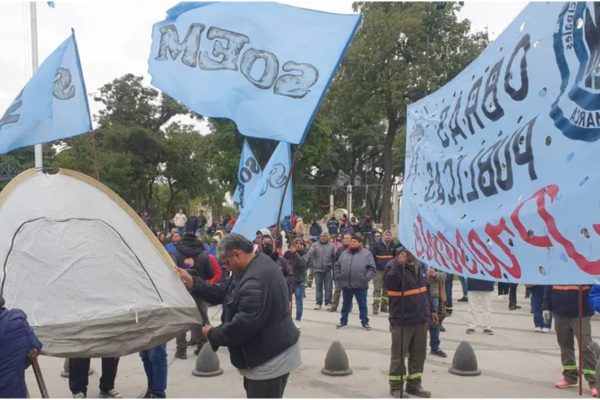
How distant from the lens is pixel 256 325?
376cm

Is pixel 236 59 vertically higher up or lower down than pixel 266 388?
higher up

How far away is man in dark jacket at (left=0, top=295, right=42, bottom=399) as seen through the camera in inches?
145

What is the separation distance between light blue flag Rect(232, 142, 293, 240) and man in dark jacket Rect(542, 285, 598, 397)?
353 cm

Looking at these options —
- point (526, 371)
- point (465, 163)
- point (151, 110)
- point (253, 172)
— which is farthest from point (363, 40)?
point (465, 163)

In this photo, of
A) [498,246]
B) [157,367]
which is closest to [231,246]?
[498,246]

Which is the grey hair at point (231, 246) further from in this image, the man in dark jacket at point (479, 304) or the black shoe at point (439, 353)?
the man in dark jacket at point (479, 304)

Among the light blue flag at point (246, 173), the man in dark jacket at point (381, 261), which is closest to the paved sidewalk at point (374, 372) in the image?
the man in dark jacket at point (381, 261)

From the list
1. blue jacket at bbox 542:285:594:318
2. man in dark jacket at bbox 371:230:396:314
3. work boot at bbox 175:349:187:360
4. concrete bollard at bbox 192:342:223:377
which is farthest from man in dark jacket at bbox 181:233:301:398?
man in dark jacket at bbox 371:230:396:314

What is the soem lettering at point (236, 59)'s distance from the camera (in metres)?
5.56

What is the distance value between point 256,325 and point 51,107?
525 centimetres

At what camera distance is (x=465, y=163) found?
12.4 feet

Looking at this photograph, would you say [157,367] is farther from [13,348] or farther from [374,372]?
[374,372]

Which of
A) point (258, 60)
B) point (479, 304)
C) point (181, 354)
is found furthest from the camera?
point (479, 304)

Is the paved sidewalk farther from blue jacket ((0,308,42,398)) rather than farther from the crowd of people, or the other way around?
blue jacket ((0,308,42,398))
